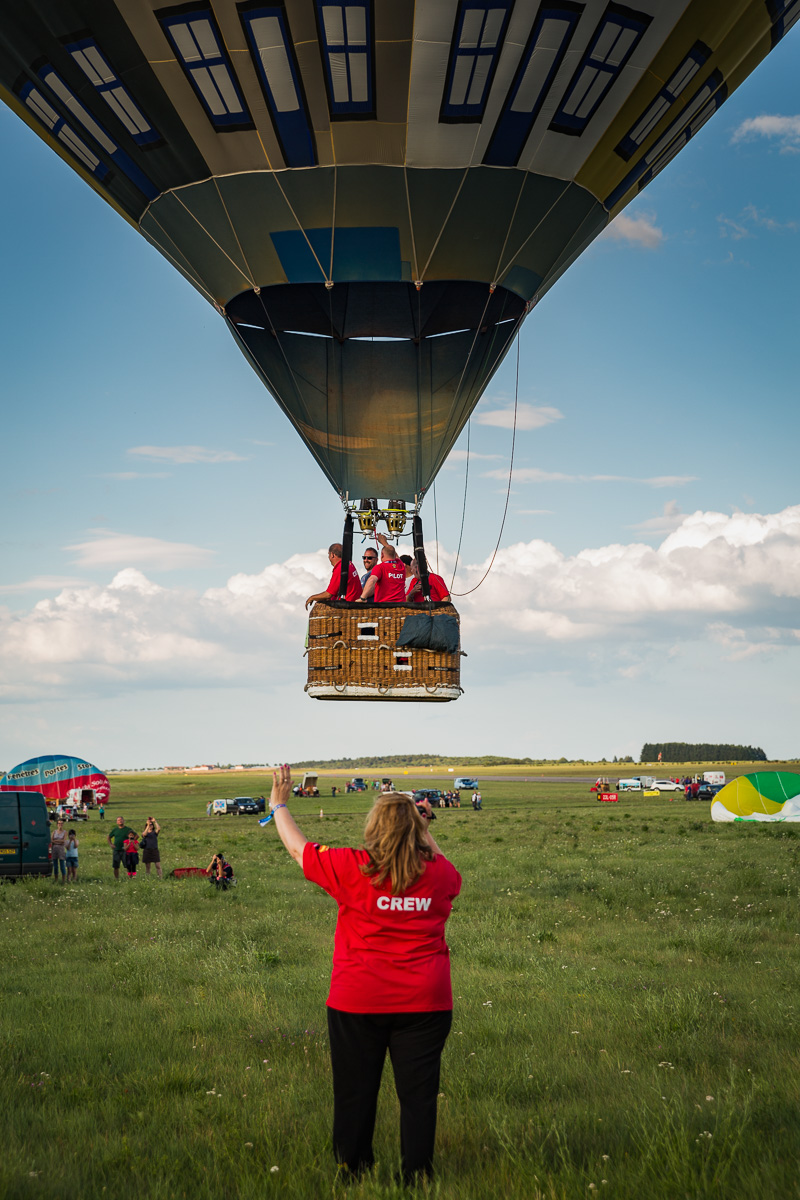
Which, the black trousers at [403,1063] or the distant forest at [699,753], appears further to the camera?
the distant forest at [699,753]

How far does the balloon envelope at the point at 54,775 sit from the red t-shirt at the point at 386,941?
48012mm

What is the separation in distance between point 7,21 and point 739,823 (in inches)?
1061

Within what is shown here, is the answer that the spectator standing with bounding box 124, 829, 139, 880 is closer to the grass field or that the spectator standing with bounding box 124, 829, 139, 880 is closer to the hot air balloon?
the grass field

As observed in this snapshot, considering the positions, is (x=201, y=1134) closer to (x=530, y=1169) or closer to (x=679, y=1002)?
(x=530, y=1169)

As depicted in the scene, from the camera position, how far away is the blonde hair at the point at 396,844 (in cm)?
347

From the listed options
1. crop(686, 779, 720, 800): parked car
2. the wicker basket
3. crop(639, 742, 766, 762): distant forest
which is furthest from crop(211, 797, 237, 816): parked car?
crop(639, 742, 766, 762): distant forest

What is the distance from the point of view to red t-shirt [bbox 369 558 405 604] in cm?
892

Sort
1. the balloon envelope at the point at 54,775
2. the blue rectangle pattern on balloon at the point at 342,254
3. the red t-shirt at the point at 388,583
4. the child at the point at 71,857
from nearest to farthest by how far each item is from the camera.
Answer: the red t-shirt at the point at 388,583 → the blue rectangle pattern on balloon at the point at 342,254 → the child at the point at 71,857 → the balloon envelope at the point at 54,775

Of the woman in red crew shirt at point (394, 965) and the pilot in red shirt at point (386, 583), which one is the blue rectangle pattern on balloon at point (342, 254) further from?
the woman in red crew shirt at point (394, 965)

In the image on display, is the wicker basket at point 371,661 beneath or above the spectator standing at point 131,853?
above

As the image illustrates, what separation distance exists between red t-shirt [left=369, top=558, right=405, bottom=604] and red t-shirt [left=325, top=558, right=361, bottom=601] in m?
0.17

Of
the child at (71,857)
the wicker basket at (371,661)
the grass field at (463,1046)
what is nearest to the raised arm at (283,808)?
the grass field at (463,1046)

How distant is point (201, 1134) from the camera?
4465 mm

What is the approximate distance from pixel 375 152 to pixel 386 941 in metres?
7.79
